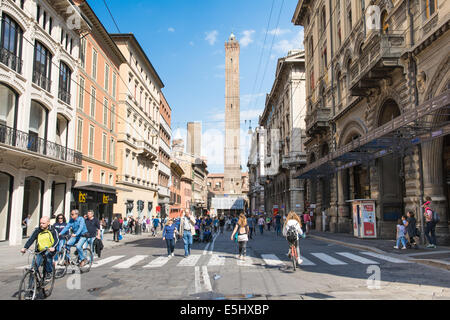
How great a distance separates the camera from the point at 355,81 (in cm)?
2130

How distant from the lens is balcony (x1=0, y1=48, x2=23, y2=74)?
58.6ft

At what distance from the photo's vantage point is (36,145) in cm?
2075

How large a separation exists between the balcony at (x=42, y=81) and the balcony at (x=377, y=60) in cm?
1770

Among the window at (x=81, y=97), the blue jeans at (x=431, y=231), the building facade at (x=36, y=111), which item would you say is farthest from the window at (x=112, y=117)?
the blue jeans at (x=431, y=231)

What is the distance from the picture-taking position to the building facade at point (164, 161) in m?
53.4

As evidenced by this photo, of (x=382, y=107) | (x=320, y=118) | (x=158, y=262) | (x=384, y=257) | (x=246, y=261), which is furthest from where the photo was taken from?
(x=320, y=118)

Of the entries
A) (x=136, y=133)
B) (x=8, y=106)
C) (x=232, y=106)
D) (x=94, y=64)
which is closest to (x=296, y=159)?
(x=136, y=133)

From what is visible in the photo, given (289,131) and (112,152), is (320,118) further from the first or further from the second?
(112,152)

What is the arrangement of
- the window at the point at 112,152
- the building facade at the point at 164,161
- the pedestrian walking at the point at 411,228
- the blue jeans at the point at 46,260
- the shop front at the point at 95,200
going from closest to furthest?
the blue jeans at the point at 46,260, the pedestrian walking at the point at 411,228, the shop front at the point at 95,200, the window at the point at 112,152, the building facade at the point at 164,161

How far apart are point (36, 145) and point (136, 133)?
19.4 meters

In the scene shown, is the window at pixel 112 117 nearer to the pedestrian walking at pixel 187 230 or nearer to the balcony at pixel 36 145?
the balcony at pixel 36 145

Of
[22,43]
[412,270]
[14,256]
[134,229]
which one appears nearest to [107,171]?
[134,229]

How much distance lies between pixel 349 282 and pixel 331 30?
25575mm
